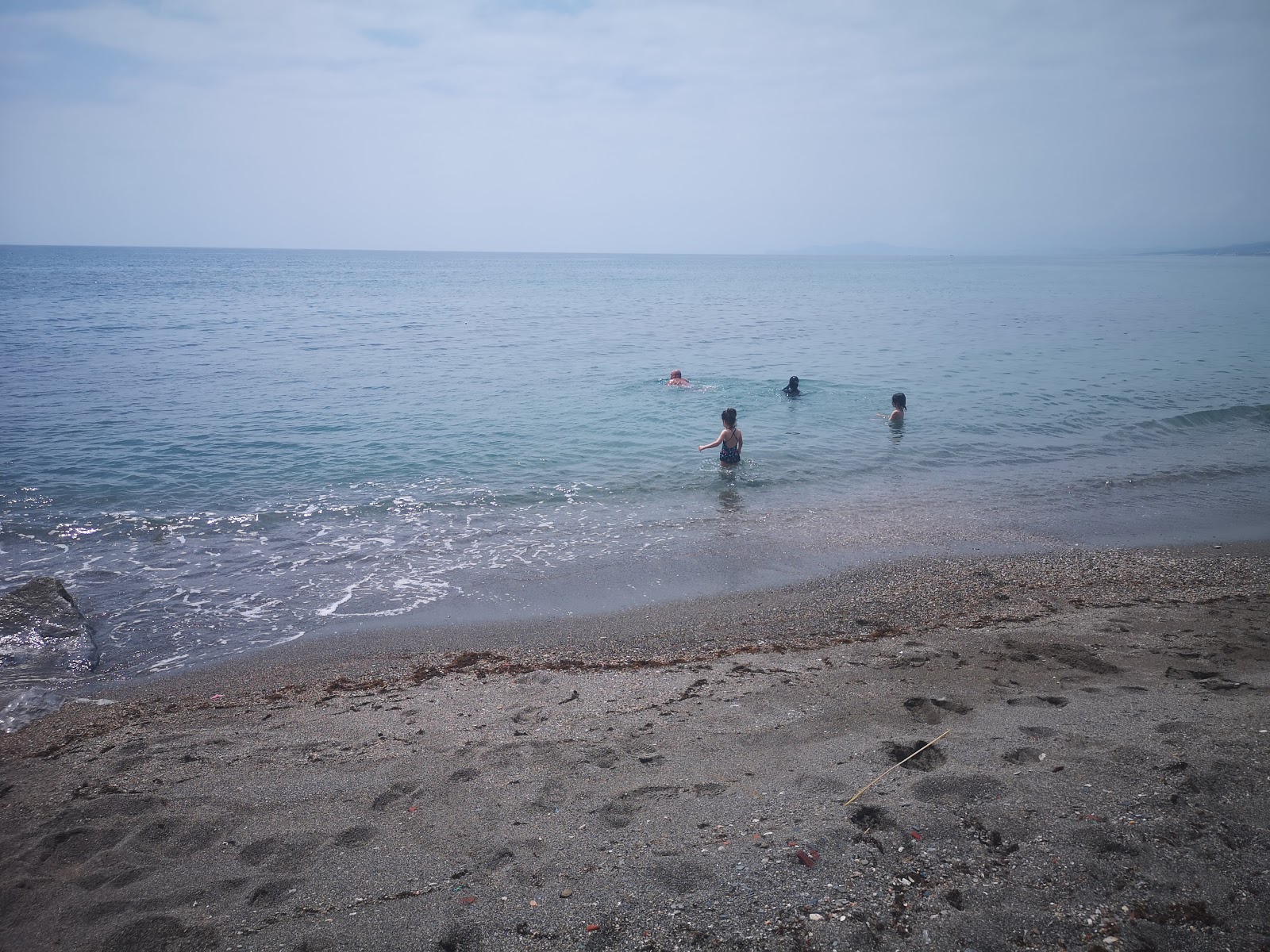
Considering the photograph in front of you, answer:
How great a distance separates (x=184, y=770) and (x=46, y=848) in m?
0.94

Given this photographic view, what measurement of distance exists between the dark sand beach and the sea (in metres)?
1.95

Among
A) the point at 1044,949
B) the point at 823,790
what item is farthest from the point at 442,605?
the point at 1044,949

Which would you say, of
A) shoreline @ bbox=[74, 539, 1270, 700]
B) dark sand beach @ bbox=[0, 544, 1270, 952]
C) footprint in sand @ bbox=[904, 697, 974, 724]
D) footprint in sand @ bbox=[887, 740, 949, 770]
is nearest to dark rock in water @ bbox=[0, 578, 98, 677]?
Result: shoreline @ bbox=[74, 539, 1270, 700]

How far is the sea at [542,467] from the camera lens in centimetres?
944

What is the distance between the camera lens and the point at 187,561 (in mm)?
10164

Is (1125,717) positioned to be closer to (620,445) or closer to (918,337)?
(620,445)

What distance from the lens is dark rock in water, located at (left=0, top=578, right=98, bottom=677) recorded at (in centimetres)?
734

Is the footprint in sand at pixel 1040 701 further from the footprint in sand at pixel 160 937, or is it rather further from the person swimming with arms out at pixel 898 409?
the person swimming with arms out at pixel 898 409

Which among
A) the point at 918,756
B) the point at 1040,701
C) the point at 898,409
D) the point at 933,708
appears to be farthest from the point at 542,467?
the point at 918,756

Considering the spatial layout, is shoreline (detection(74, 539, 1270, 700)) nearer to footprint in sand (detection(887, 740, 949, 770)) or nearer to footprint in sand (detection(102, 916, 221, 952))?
footprint in sand (detection(887, 740, 949, 770))

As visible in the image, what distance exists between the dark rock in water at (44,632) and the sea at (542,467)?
0.20 metres

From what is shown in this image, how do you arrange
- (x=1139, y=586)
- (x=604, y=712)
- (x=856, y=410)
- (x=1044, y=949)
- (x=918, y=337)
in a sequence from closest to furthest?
(x=1044, y=949), (x=604, y=712), (x=1139, y=586), (x=856, y=410), (x=918, y=337)

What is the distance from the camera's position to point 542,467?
15.0 meters

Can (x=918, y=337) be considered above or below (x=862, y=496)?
above
